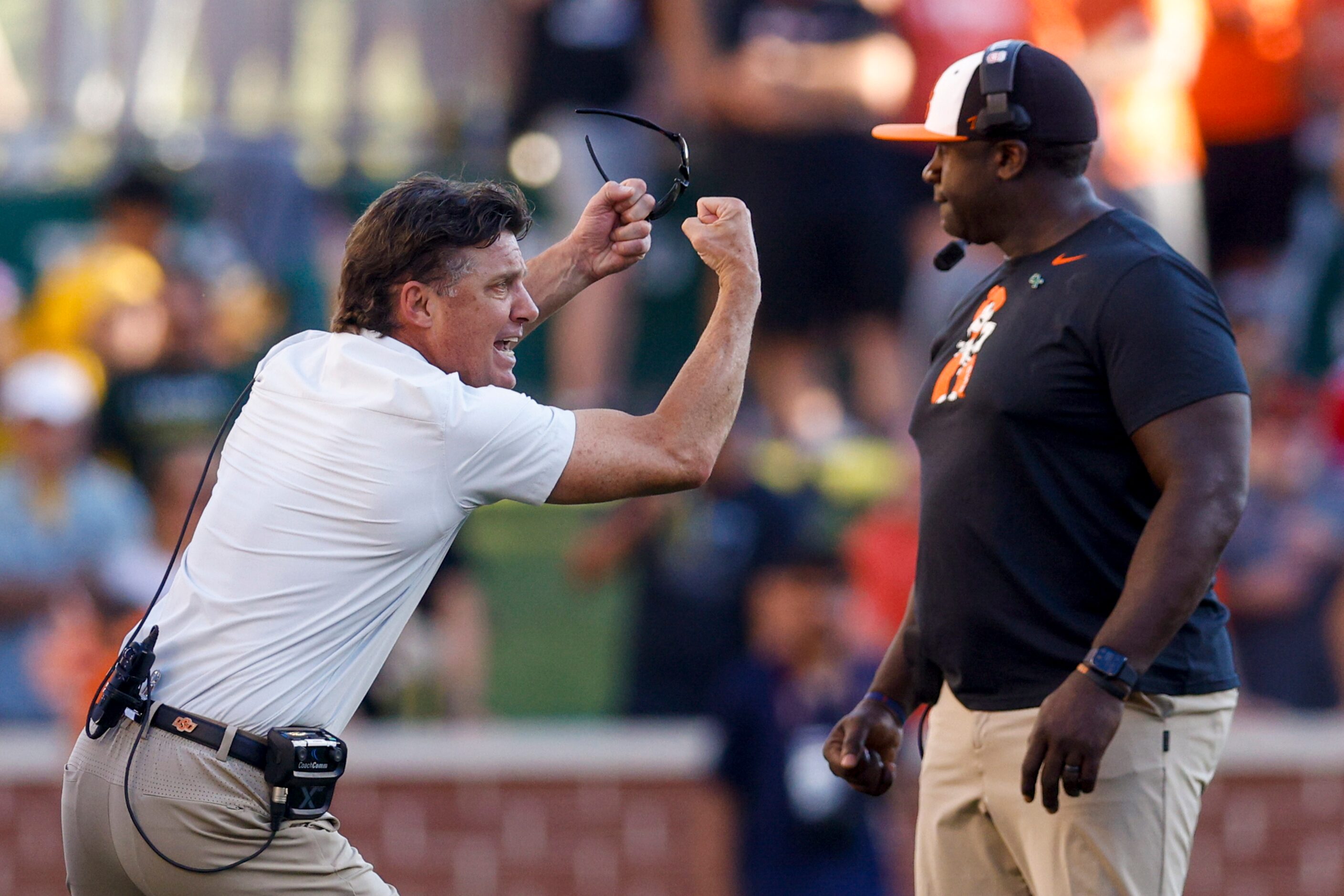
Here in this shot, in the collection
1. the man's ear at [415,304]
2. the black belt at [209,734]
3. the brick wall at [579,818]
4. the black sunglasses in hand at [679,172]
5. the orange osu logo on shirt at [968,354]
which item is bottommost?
the brick wall at [579,818]

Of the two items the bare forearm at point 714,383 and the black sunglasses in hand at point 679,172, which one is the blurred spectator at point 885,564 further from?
the bare forearm at point 714,383

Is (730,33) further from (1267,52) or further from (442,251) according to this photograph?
(442,251)

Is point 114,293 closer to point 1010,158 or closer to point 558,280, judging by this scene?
point 558,280

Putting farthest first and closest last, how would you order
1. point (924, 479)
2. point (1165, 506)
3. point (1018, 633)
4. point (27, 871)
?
point (27, 871)
point (924, 479)
point (1018, 633)
point (1165, 506)

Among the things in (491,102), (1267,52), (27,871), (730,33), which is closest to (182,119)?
(491,102)

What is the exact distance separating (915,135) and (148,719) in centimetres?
179

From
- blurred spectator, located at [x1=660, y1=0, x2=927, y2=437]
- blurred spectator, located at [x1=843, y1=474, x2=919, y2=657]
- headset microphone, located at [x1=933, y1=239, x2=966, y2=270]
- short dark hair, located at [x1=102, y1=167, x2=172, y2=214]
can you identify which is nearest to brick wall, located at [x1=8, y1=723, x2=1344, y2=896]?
blurred spectator, located at [x1=843, y1=474, x2=919, y2=657]

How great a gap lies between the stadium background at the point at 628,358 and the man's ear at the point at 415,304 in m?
3.11

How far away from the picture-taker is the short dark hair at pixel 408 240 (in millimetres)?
3184

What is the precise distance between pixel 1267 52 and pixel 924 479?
6.09 meters

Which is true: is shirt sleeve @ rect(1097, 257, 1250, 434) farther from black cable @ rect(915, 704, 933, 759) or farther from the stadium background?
the stadium background

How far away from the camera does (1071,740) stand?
2.87 metres

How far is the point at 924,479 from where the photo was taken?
11.2 ft

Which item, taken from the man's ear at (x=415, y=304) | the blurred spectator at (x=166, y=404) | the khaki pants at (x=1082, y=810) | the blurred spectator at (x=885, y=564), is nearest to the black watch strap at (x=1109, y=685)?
the khaki pants at (x=1082, y=810)
